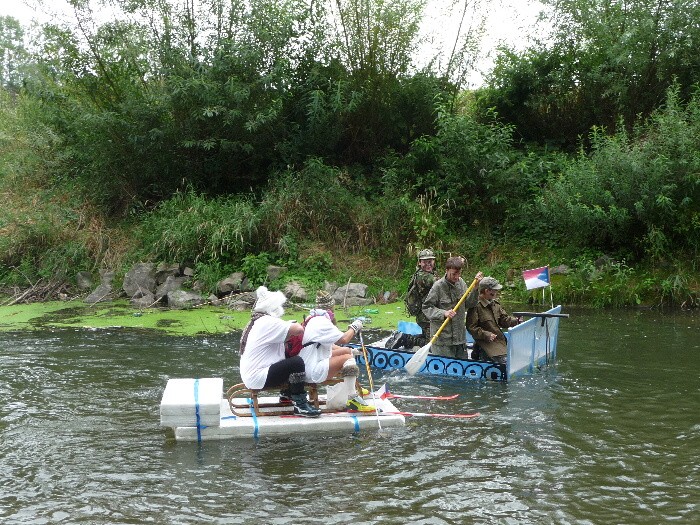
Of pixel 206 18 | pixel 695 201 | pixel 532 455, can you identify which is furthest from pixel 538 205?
pixel 532 455

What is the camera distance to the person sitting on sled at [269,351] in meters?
7.35

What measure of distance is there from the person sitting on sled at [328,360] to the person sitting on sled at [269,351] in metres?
0.12

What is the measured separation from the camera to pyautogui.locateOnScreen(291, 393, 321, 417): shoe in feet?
24.7

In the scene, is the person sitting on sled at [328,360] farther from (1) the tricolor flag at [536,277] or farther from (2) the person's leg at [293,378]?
(1) the tricolor flag at [536,277]

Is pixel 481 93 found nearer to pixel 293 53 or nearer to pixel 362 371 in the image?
pixel 293 53

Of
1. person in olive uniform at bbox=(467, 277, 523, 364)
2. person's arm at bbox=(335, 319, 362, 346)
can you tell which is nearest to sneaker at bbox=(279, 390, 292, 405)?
person's arm at bbox=(335, 319, 362, 346)

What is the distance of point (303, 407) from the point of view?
757cm

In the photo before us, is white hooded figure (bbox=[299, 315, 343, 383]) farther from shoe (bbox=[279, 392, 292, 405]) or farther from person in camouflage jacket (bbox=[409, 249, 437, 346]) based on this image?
person in camouflage jacket (bbox=[409, 249, 437, 346])

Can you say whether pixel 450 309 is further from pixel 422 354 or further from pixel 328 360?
pixel 328 360

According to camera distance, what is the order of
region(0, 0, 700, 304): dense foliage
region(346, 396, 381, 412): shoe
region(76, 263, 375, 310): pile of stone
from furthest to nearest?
region(0, 0, 700, 304): dense foliage < region(76, 263, 375, 310): pile of stone < region(346, 396, 381, 412): shoe

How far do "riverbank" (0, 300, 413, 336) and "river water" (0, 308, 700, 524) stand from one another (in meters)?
2.79

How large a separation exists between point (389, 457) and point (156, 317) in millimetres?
8007

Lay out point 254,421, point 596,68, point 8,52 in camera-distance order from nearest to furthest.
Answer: point 254,421 → point 596,68 → point 8,52

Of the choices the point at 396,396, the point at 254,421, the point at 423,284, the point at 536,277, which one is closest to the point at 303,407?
the point at 254,421
